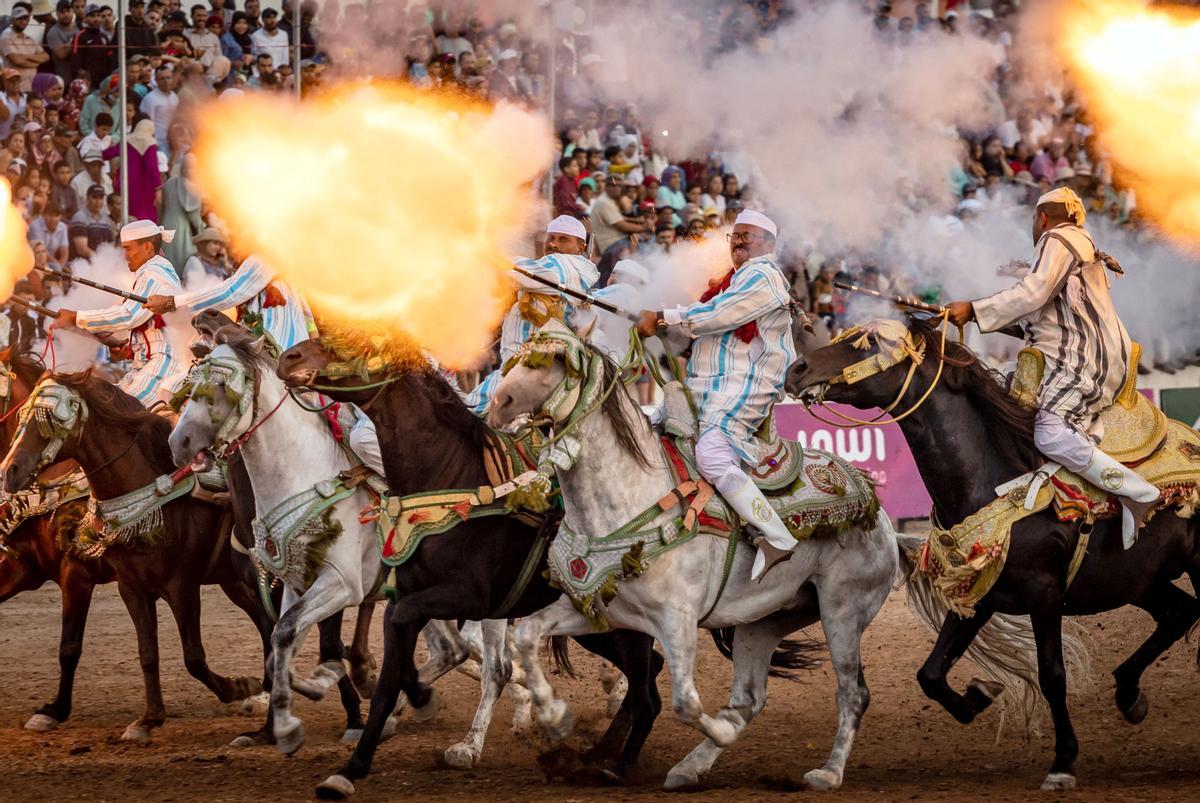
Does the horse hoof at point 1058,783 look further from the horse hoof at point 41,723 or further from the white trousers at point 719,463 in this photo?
the horse hoof at point 41,723

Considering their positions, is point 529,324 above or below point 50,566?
above

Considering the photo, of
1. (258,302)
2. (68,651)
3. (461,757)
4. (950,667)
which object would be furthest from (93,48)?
(950,667)

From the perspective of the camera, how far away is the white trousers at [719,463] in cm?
788

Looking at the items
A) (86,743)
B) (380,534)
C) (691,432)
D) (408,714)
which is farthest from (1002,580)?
(86,743)

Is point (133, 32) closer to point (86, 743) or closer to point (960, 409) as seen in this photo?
point (86, 743)

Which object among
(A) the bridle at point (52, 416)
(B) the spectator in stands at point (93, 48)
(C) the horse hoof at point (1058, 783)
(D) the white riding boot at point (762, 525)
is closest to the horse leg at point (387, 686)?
(D) the white riding boot at point (762, 525)

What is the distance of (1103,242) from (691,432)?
10756mm

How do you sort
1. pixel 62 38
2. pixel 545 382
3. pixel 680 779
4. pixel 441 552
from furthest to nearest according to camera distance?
pixel 62 38 → pixel 441 552 → pixel 680 779 → pixel 545 382

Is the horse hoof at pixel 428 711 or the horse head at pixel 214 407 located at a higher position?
the horse head at pixel 214 407

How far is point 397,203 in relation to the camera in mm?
8516

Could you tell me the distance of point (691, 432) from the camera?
8188 millimetres

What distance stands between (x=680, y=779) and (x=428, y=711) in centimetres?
242

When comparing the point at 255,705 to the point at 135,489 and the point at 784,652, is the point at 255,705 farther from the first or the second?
the point at 784,652

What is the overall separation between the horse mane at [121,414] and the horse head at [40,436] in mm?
145
